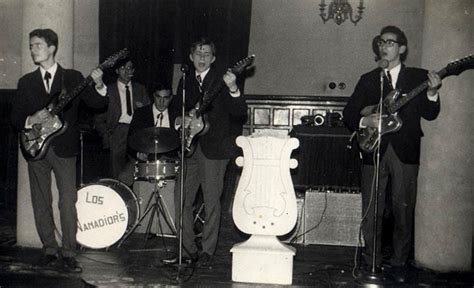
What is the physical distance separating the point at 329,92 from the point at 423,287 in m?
5.46

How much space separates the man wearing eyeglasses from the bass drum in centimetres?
235

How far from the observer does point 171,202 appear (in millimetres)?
7129

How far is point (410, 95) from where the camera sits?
16.5 ft

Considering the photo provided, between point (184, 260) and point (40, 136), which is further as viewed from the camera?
point (184, 260)

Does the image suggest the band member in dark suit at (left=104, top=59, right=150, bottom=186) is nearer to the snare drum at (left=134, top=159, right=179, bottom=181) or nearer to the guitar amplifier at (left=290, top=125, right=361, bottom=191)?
the snare drum at (left=134, top=159, right=179, bottom=181)

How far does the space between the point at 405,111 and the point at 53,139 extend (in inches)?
119

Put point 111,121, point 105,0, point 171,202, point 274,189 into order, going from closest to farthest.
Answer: point 274,189 → point 171,202 → point 111,121 → point 105,0

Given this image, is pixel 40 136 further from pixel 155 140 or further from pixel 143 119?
pixel 143 119

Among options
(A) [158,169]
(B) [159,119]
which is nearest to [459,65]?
(A) [158,169]

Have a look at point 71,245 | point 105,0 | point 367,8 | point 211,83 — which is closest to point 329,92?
point 367,8

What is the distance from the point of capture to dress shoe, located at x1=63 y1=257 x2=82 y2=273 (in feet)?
17.4

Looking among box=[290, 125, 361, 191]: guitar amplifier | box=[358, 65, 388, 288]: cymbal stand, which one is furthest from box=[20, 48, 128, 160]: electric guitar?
box=[290, 125, 361, 191]: guitar amplifier

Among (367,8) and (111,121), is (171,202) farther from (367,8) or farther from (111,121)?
(367,8)

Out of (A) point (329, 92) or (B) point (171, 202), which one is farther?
(A) point (329, 92)
